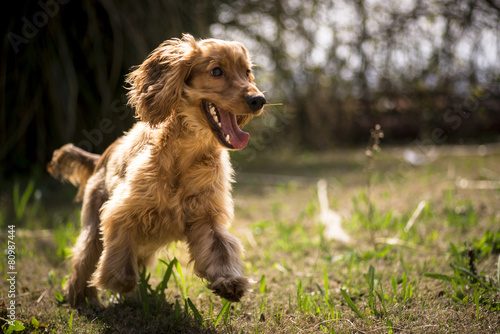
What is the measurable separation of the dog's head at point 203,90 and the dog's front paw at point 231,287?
718 mm

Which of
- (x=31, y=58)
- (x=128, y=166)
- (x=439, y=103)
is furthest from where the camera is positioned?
(x=439, y=103)

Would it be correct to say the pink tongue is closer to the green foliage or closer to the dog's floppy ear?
the dog's floppy ear

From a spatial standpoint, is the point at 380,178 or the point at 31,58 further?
the point at 380,178

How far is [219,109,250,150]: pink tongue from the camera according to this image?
245 centimetres

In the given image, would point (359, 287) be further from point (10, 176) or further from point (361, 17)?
point (361, 17)

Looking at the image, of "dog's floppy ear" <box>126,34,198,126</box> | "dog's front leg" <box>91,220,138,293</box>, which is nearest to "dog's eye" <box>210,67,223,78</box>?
"dog's floppy ear" <box>126,34,198,126</box>

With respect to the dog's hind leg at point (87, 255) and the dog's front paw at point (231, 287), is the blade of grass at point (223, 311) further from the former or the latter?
the dog's hind leg at point (87, 255)

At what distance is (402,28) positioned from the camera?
830 cm

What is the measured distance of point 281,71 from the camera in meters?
8.81

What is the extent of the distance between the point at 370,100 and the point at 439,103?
57.4 inches

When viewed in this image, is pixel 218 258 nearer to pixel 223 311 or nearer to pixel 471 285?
pixel 223 311

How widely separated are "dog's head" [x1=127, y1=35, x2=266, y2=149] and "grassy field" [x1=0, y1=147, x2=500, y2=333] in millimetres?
838

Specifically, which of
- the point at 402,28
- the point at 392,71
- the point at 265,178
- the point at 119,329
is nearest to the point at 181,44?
the point at 119,329

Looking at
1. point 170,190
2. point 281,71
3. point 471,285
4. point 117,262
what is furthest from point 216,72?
point 281,71
